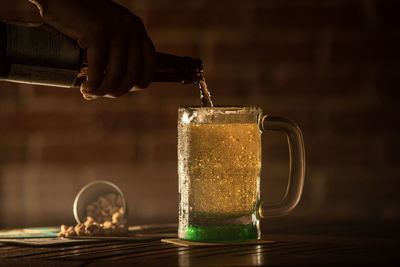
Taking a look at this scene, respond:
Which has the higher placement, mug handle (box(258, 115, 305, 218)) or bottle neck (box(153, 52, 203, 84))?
bottle neck (box(153, 52, 203, 84))

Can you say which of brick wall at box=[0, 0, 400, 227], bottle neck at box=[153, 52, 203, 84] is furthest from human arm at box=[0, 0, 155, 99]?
brick wall at box=[0, 0, 400, 227]

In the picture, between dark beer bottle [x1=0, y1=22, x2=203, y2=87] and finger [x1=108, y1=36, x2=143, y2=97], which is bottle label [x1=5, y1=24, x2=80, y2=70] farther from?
finger [x1=108, y1=36, x2=143, y2=97]

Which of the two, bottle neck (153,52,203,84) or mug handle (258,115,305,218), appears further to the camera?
bottle neck (153,52,203,84)

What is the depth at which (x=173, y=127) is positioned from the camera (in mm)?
1844

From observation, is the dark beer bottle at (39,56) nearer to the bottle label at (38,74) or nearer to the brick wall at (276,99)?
the bottle label at (38,74)

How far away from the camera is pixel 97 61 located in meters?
0.98

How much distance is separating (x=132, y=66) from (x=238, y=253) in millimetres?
311

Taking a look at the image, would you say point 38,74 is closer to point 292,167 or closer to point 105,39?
point 105,39

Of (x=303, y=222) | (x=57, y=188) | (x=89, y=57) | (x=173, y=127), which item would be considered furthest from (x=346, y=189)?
(x=89, y=57)

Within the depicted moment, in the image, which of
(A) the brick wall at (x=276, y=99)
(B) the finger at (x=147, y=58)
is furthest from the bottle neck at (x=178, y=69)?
(A) the brick wall at (x=276, y=99)

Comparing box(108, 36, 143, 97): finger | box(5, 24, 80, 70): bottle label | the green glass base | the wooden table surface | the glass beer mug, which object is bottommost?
the wooden table surface

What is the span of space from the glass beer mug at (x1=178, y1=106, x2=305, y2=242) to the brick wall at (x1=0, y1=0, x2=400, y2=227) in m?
0.87

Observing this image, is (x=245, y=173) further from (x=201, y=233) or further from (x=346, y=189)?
(x=346, y=189)

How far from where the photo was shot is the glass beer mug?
95cm
